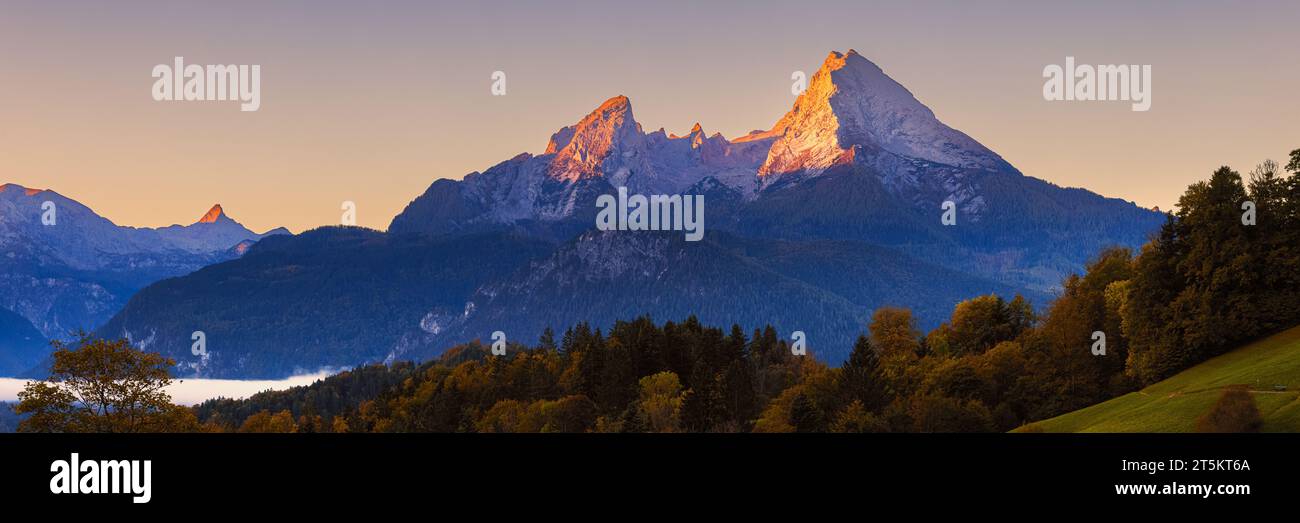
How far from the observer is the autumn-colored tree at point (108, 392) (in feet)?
279

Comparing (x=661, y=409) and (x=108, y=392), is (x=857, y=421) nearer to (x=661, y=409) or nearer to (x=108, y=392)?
(x=661, y=409)

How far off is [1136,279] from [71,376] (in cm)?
9925

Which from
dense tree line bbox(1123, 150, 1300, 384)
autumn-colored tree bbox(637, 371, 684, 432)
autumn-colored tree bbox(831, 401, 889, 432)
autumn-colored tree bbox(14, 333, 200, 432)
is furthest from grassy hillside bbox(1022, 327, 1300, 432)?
autumn-colored tree bbox(637, 371, 684, 432)

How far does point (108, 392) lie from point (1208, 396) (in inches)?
3210

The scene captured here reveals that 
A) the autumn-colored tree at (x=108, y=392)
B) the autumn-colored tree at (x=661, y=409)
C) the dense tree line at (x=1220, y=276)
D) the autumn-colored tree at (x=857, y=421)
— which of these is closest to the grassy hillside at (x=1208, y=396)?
the dense tree line at (x=1220, y=276)

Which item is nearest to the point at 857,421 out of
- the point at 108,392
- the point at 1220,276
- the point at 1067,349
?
the point at 1067,349

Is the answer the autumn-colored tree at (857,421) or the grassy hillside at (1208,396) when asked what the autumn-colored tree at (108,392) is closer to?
the grassy hillside at (1208,396)

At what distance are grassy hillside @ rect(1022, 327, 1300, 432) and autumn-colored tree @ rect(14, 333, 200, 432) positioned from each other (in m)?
70.0

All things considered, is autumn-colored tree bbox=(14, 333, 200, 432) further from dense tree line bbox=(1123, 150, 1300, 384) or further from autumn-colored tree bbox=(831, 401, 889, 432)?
dense tree line bbox=(1123, 150, 1300, 384)

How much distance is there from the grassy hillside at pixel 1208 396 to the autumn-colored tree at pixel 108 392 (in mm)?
70025

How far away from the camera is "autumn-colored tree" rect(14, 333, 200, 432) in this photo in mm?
85125

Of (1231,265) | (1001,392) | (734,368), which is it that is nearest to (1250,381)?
(1231,265)
